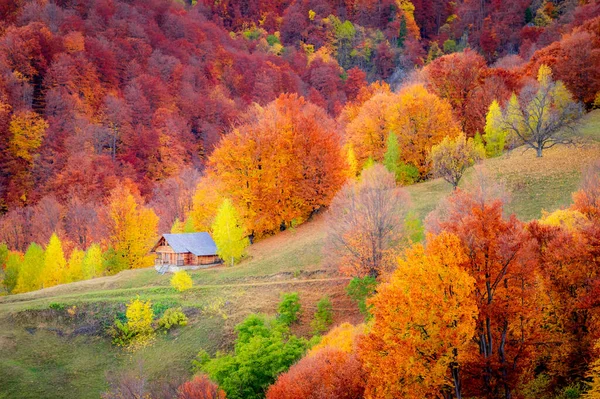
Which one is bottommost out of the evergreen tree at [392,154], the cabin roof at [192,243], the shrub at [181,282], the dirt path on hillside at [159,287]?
the dirt path on hillside at [159,287]

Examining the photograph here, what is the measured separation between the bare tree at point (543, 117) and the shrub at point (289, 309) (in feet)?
86.4

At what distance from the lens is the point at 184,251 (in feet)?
163

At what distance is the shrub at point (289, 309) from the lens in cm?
3737

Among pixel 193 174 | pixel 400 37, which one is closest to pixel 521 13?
pixel 400 37

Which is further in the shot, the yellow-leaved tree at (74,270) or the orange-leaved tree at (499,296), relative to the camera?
the yellow-leaved tree at (74,270)

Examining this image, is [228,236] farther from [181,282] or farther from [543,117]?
[543,117]

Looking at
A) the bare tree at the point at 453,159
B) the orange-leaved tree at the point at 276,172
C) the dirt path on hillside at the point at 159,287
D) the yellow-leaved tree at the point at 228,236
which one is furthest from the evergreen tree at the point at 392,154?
the dirt path on hillside at the point at 159,287

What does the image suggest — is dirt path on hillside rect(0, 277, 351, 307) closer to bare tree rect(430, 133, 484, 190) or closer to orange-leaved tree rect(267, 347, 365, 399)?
orange-leaved tree rect(267, 347, 365, 399)

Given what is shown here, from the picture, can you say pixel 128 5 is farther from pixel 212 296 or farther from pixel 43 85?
pixel 212 296

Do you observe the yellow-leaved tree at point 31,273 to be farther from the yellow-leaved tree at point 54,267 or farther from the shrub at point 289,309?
the shrub at point 289,309

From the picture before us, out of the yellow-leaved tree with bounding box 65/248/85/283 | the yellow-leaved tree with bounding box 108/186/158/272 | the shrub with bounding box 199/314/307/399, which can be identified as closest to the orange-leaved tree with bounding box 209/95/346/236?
the yellow-leaved tree with bounding box 108/186/158/272

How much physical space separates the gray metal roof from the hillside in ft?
8.33

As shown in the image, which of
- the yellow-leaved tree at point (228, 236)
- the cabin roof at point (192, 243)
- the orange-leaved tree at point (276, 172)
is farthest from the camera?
the orange-leaved tree at point (276, 172)

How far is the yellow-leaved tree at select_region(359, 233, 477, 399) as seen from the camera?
22391 millimetres
